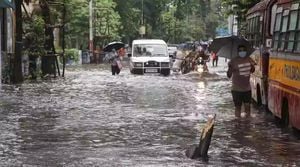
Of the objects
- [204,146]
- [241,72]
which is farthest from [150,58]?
[204,146]

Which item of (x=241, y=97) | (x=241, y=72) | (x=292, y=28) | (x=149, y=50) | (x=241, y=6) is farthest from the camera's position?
(x=149, y=50)

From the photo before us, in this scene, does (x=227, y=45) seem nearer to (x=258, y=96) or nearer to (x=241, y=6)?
(x=258, y=96)

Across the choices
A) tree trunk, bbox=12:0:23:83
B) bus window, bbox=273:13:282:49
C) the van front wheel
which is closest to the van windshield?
the van front wheel

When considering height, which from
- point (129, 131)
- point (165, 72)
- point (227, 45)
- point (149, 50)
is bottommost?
point (129, 131)

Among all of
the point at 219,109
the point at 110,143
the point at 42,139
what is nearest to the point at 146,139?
the point at 110,143

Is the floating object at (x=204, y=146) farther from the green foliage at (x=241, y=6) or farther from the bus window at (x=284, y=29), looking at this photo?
the green foliage at (x=241, y=6)

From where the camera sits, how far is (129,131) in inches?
557

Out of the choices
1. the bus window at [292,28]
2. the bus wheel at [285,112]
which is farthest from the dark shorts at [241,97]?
the bus window at [292,28]

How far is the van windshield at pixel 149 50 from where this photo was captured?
38.6 meters

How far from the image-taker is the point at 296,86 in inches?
486

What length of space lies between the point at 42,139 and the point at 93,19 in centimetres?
5050

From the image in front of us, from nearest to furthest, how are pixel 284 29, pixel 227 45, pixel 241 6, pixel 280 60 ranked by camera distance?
pixel 284 29
pixel 280 60
pixel 227 45
pixel 241 6

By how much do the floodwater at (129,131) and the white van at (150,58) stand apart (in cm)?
1360

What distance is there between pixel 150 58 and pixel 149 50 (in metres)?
0.73
